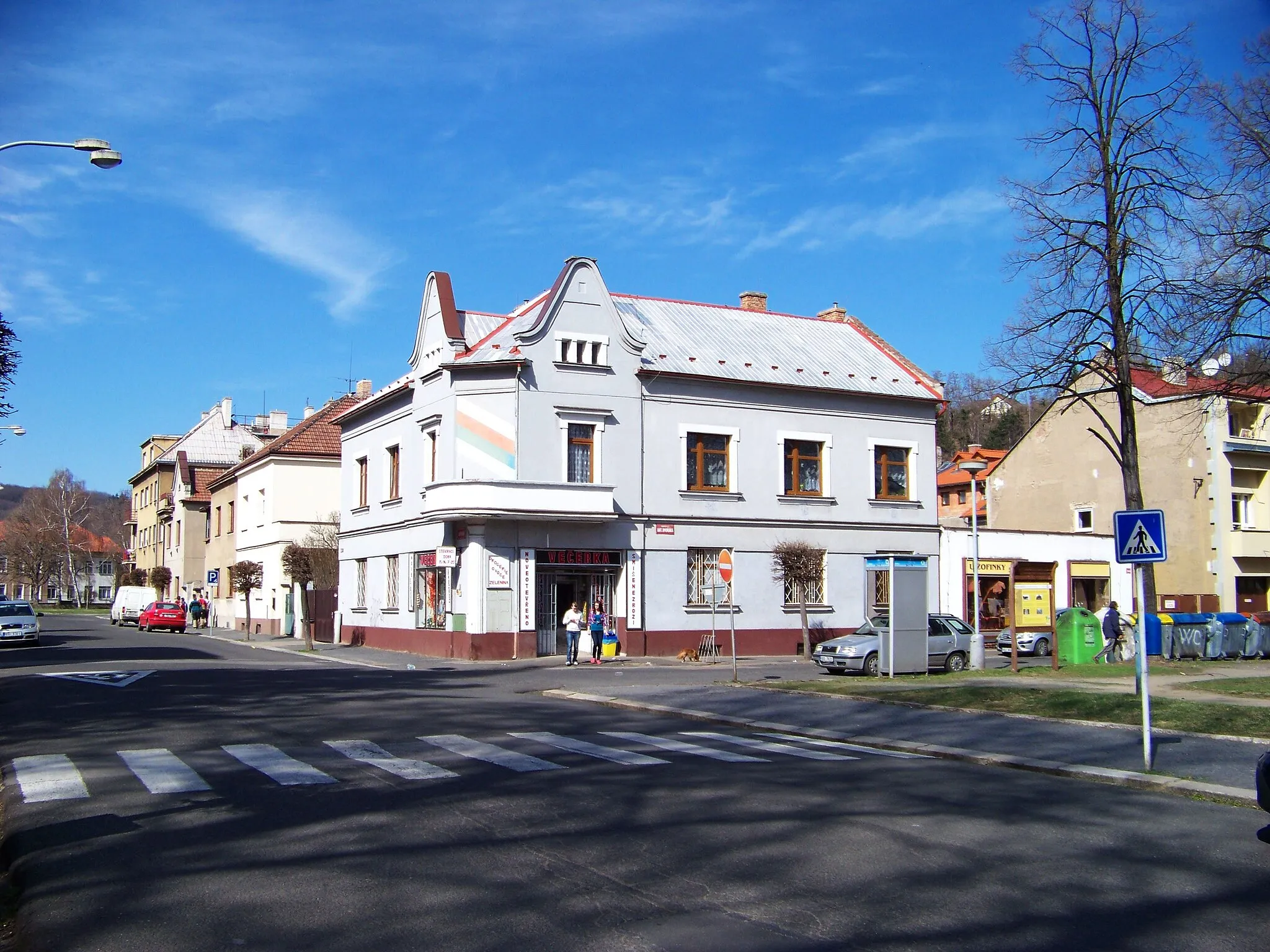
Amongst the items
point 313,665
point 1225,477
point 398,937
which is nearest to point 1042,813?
point 398,937

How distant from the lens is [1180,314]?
22.6 m

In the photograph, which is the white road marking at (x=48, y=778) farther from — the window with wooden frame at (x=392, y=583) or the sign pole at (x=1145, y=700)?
the window with wooden frame at (x=392, y=583)

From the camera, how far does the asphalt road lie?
6.51 metres

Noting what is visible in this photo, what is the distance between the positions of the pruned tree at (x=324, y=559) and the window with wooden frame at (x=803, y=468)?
64.2 feet

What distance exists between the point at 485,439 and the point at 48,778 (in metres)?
23.3

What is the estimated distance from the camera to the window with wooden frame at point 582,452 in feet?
114

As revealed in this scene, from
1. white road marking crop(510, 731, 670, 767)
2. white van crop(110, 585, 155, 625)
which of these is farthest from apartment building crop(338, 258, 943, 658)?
white van crop(110, 585, 155, 625)

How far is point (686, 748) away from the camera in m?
14.0

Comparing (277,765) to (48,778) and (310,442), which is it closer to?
(48,778)

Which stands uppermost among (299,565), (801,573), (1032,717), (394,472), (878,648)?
(394,472)

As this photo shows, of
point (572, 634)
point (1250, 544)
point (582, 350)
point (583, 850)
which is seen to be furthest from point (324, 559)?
point (583, 850)

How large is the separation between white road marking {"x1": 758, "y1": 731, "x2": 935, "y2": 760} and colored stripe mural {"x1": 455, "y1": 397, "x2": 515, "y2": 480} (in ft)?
60.3

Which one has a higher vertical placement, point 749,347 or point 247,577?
point 749,347

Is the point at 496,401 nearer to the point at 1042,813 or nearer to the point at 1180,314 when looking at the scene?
the point at 1180,314
